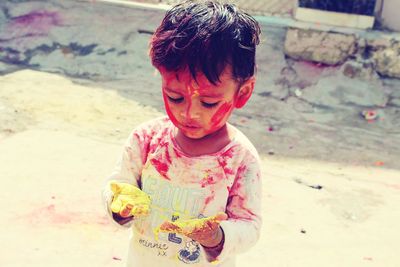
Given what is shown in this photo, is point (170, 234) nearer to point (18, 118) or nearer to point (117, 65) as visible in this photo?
point (18, 118)

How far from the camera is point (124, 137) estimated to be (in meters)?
4.58

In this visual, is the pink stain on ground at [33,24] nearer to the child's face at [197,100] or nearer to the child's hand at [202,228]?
the child's face at [197,100]

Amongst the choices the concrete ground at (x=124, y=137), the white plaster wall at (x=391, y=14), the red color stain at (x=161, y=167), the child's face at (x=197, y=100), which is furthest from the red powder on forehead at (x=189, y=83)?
the white plaster wall at (x=391, y=14)

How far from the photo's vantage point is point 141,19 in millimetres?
6824

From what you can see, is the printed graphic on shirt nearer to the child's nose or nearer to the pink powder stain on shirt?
the pink powder stain on shirt

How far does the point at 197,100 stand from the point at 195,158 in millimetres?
171

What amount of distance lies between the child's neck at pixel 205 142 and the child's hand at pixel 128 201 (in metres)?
0.18

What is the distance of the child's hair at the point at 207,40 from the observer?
1.40m

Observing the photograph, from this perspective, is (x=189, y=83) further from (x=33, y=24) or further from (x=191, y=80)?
(x=33, y=24)

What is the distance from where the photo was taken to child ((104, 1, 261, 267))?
1417 millimetres

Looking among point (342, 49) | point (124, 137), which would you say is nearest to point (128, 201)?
point (124, 137)

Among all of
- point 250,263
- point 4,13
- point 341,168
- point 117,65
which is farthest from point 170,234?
point 4,13

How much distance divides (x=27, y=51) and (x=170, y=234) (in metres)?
5.70

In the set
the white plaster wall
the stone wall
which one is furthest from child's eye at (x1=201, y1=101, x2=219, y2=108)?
the white plaster wall
